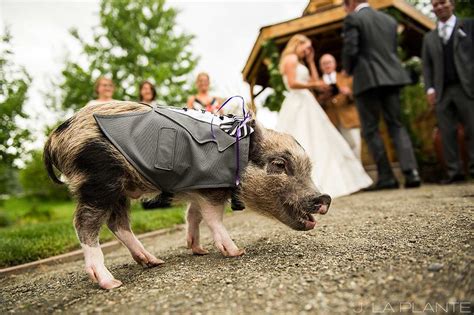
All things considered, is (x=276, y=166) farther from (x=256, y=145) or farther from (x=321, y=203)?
(x=321, y=203)

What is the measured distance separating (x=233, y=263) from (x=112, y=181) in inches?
35.8

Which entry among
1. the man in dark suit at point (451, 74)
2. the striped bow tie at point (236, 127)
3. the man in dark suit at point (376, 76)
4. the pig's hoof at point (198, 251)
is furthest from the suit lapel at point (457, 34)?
the pig's hoof at point (198, 251)

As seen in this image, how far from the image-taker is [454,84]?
5867 millimetres

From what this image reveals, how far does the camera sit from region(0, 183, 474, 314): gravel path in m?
1.61

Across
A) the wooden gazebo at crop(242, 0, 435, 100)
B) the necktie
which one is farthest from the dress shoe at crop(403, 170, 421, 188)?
the wooden gazebo at crop(242, 0, 435, 100)

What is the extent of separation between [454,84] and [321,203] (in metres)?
4.38

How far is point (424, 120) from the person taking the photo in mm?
9359

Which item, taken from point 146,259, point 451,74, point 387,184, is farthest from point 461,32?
point 146,259

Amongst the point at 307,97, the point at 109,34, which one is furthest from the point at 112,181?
the point at 109,34

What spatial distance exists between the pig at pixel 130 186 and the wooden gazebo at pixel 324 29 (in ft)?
14.4

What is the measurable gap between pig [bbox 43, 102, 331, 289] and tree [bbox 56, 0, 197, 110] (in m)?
13.3

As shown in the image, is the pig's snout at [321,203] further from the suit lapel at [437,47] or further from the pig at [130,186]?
the suit lapel at [437,47]

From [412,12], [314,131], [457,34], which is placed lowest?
[314,131]

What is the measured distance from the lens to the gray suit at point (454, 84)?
5.71 meters
